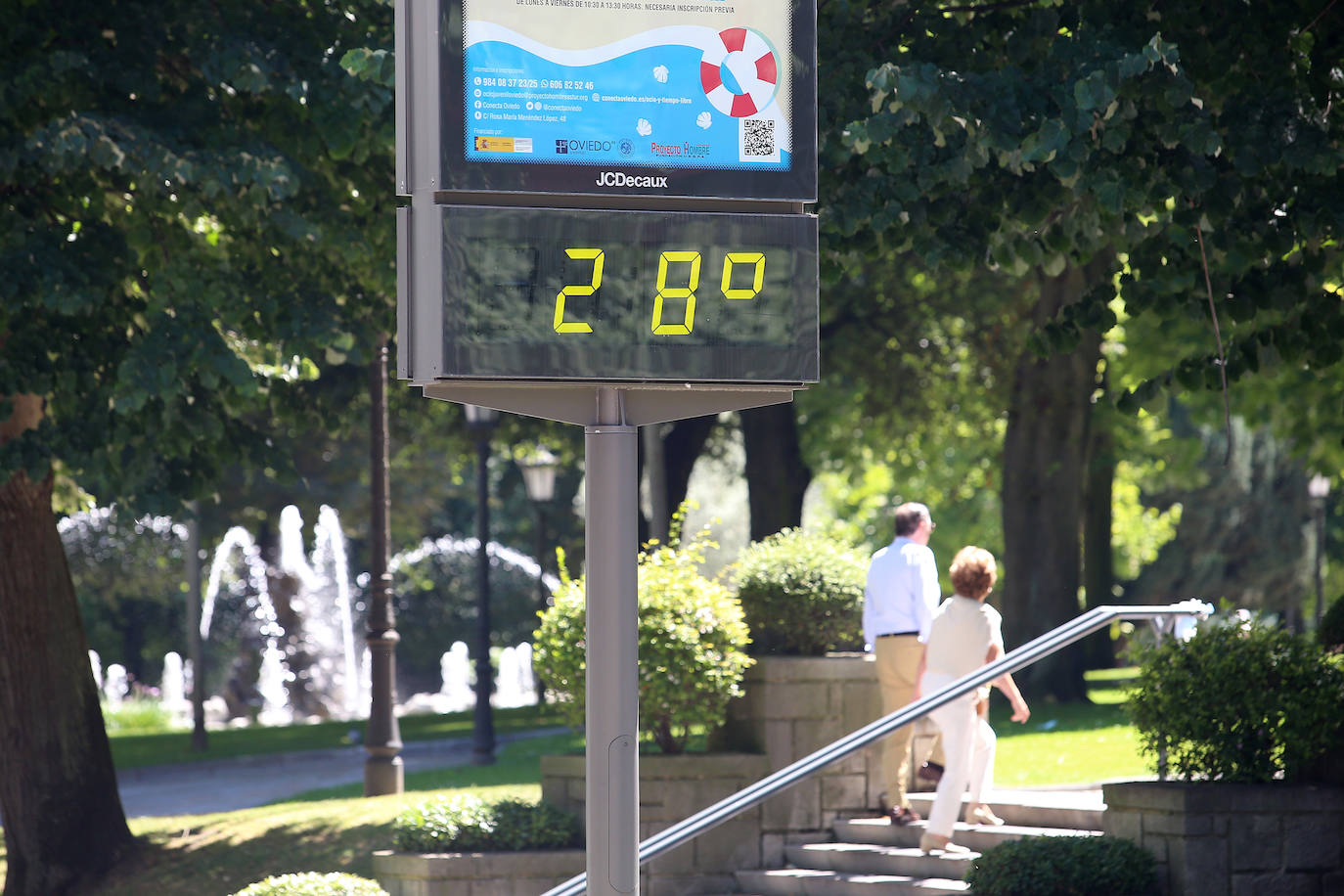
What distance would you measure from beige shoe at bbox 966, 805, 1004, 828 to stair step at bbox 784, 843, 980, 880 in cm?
45

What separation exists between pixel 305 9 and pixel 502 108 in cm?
863

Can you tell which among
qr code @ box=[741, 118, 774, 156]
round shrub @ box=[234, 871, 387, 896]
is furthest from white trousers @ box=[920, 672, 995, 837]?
qr code @ box=[741, 118, 774, 156]

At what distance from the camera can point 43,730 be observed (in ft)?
45.7

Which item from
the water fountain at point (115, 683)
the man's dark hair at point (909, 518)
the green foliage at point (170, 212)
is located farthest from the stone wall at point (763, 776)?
the water fountain at point (115, 683)

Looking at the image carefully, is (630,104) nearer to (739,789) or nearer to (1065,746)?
(739,789)

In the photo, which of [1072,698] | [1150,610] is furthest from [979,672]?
[1072,698]

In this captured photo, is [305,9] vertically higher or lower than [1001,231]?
higher

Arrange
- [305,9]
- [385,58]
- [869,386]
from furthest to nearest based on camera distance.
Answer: [869,386]
[305,9]
[385,58]

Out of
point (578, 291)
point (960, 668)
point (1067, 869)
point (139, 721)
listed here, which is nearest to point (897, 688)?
point (960, 668)

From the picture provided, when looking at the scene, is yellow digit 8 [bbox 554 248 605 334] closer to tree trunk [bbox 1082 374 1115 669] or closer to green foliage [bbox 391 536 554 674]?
tree trunk [bbox 1082 374 1115 669]

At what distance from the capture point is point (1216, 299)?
390 inches

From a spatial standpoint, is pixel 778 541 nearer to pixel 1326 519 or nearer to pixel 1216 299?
pixel 1216 299

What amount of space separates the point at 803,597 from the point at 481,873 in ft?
9.26

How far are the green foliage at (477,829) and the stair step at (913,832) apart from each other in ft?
5.84
